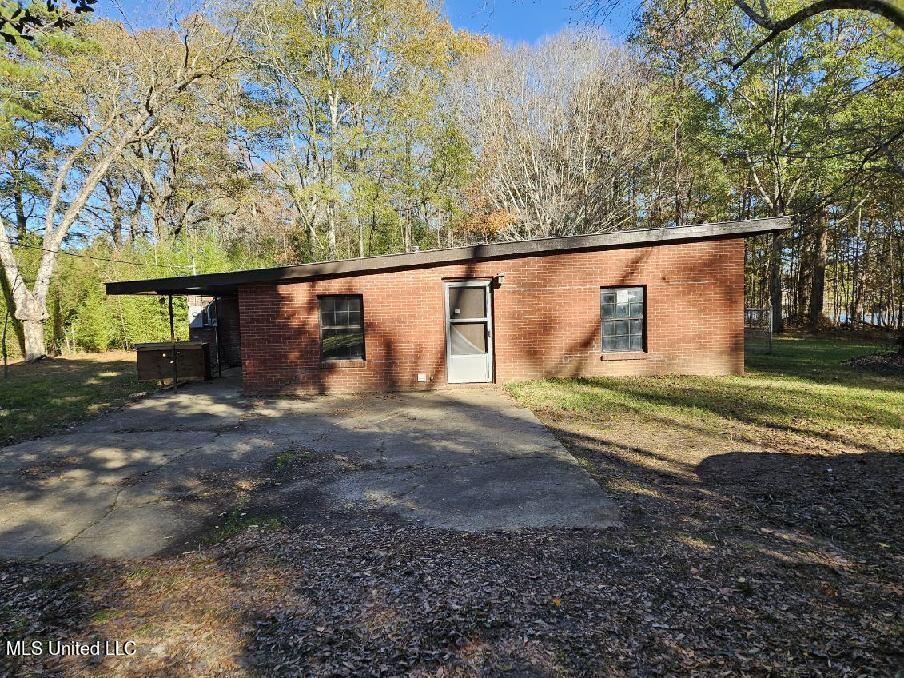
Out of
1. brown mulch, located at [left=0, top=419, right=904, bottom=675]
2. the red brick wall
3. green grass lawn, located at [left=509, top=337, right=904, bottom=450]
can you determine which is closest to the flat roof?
the red brick wall

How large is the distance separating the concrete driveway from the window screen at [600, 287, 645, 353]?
132 inches

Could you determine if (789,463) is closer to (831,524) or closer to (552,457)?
(831,524)

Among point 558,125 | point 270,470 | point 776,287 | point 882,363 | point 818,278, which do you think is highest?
point 558,125

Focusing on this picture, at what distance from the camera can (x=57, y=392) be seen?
10.5 m

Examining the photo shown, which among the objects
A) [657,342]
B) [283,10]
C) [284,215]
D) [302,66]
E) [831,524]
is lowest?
[831,524]

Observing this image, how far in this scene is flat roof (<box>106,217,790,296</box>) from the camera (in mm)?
9039

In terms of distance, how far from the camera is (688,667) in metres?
2.12

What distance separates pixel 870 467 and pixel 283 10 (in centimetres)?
2246

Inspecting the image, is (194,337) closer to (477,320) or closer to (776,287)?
(477,320)

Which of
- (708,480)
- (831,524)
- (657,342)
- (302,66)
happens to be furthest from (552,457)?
(302,66)

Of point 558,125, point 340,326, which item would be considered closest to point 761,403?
point 340,326

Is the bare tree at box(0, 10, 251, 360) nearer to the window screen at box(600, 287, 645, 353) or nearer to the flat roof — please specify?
the flat roof

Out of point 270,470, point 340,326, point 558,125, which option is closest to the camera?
point 270,470

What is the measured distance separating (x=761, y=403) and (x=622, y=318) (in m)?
3.24
